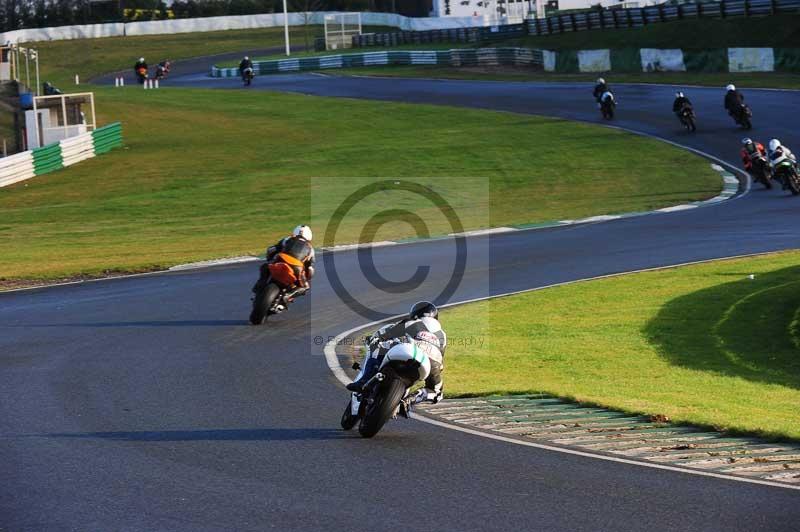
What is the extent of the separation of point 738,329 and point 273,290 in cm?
650

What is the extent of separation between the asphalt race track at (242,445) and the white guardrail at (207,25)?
85.6 m

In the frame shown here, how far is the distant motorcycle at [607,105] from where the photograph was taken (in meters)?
45.8

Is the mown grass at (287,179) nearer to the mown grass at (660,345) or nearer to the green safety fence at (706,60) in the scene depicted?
the mown grass at (660,345)

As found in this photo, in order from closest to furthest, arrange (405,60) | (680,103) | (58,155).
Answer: (680,103)
(58,155)
(405,60)

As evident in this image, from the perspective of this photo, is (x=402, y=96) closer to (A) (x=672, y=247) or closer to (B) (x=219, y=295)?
(A) (x=672, y=247)

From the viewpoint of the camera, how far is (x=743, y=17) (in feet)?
197

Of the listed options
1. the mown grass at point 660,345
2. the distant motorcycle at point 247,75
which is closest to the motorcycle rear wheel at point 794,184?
the mown grass at point 660,345

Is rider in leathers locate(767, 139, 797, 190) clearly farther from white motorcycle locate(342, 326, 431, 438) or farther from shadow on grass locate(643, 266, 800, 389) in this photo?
white motorcycle locate(342, 326, 431, 438)

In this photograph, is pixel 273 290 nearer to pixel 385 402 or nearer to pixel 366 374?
pixel 366 374

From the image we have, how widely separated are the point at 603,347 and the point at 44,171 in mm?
29379

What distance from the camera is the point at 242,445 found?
1006 centimetres

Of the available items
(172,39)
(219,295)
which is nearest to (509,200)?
(219,295)

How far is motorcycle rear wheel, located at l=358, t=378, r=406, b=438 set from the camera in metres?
10.1

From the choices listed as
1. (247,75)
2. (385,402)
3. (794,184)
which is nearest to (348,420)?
(385,402)
